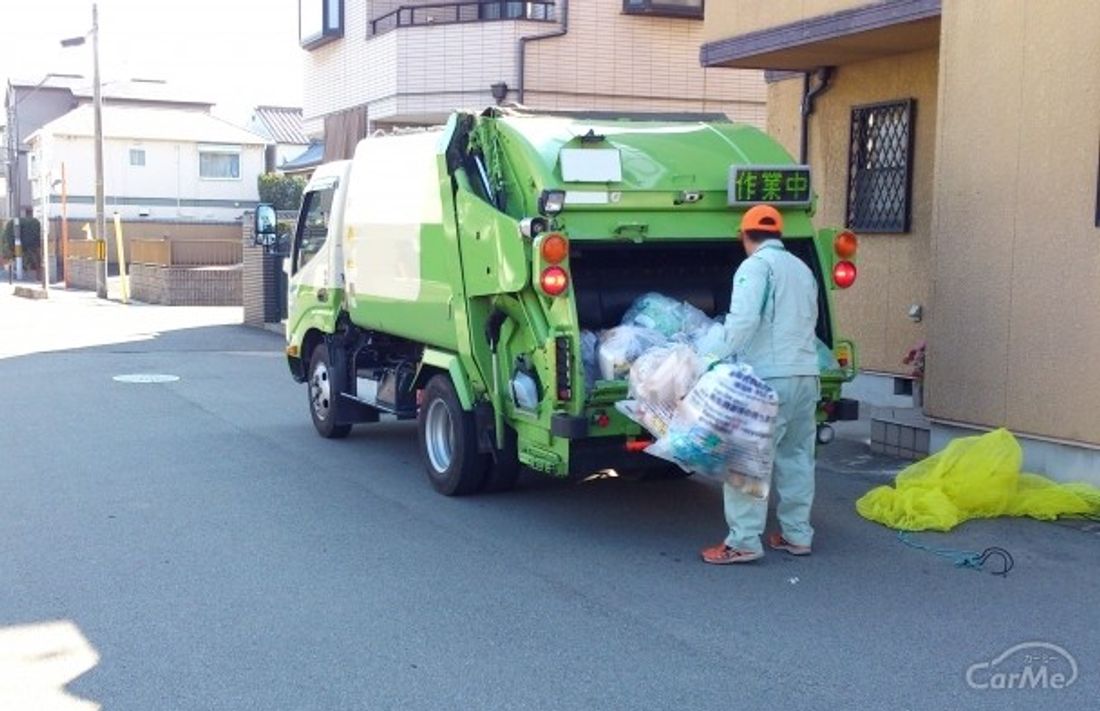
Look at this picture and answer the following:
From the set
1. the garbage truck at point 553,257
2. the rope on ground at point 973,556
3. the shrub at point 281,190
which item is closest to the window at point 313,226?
the garbage truck at point 553,257

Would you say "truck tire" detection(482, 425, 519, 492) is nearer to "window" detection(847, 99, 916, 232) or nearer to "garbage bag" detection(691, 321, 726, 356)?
"garbage bag" detection(691, 321, 726, 356)

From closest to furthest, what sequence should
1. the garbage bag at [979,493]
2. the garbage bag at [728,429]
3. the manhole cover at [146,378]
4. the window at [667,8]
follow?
1. the garbage bag at [728,429]
2. the garbage bag at [979,493]
3. the manhole cover at [146,378]
4. the window at [667,8]

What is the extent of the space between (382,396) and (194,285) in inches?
866

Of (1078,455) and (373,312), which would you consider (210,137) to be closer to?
(373,312)

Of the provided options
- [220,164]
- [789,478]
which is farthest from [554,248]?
[220,164]

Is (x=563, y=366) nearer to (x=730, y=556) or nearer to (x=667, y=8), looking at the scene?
(x=730, y=556)

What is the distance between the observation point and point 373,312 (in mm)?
10062

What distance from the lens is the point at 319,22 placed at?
23.1m

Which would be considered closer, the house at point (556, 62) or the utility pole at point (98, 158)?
the house at point (556, 62)

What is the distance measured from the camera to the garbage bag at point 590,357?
24.5 ft

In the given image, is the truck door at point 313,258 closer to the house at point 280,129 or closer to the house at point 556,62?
the house at point 556,62

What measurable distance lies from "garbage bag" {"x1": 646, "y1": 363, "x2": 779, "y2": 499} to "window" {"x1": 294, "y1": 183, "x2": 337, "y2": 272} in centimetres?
529

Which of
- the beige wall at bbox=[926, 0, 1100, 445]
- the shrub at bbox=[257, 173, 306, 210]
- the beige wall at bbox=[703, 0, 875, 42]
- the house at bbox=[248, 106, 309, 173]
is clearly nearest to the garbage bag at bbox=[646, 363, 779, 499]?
the beige wall at bbox=[926, 0, 1100, 445]

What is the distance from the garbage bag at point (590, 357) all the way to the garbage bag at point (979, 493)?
6.77ft
